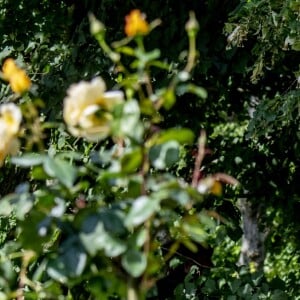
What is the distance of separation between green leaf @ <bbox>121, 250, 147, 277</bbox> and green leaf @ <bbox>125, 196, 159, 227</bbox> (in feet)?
0.12

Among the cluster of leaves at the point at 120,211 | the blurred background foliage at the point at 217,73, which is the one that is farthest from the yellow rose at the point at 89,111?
the blurred background foliage at the point at 217,73

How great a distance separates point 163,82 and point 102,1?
1.32 ft

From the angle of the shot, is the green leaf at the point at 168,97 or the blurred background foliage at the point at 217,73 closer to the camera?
the green leaf at the point at 168,97

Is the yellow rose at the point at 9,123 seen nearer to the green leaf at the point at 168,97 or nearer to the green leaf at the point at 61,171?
the green leaf at the point at 61,171

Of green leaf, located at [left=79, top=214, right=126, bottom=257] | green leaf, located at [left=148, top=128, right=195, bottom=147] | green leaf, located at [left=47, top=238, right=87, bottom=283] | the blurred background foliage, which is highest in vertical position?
green leaf, located at [left=148, top=128, right=195, bottom=147]

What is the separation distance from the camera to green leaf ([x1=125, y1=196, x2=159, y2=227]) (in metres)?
0.80

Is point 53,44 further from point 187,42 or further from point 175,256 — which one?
point 175,256

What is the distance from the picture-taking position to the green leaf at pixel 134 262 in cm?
82

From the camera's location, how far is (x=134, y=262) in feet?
2.72

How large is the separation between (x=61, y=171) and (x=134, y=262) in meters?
0.14

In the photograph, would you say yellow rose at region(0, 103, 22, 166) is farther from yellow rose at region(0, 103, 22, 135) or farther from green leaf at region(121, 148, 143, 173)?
green leaf at region(121, 148, 143, 173)

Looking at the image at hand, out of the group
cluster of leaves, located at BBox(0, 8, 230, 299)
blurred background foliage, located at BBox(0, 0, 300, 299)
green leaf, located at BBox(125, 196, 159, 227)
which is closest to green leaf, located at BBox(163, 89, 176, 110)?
cluster of leaves, located at BBox(0, 8, 230, 299)

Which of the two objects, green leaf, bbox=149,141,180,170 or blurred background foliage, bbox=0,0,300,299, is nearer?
green leaf, bbox=149,141,180,170

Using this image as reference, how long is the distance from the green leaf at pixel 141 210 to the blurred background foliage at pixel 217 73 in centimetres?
141
